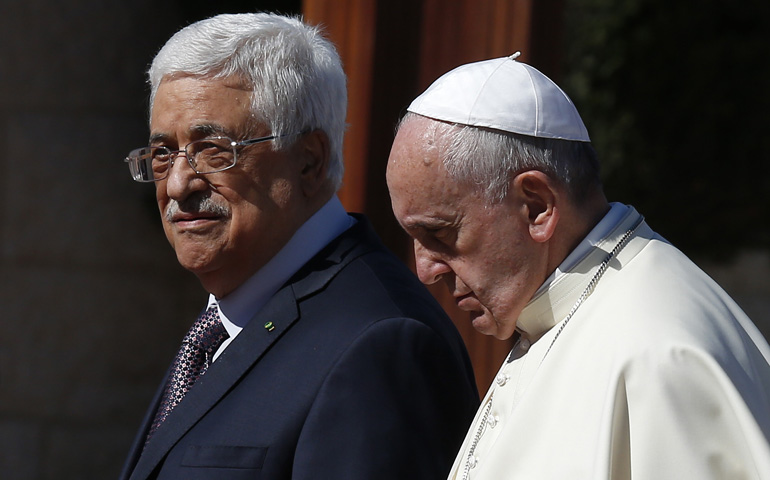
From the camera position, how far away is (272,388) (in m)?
2.20

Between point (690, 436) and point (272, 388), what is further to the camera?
point (272, 388)

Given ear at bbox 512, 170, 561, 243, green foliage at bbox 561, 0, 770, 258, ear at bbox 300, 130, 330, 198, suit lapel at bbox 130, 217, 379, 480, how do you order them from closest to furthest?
ear at bbox 512, 170, 561, 243, suit lapel at bbox 130, 217, 379, 480, ear at bbox 300, 130, 330, 198, green foliage at bbox 561, 0, 770, 258

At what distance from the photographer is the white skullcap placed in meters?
1.84

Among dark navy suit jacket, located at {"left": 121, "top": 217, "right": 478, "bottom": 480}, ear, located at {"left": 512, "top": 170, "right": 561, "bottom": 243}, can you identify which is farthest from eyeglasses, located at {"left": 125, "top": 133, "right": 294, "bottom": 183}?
ear, located at {"left": 512, "top": 170, "right": 561, "bottom": 243}

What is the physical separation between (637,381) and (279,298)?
1.10 metres

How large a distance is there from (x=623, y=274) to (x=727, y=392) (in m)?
0.31

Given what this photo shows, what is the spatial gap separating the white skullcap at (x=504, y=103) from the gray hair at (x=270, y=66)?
0.62 meters

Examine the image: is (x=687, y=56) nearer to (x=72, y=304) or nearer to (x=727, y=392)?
(x=72, y=304)

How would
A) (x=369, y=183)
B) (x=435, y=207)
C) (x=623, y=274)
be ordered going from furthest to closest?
(x=369, y=183)
(x=435, y=207)
(x=623, y=274)

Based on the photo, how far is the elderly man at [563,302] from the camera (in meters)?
1.51

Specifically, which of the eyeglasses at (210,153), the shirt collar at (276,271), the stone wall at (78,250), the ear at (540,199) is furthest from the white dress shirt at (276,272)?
the stone wall at (78,250)

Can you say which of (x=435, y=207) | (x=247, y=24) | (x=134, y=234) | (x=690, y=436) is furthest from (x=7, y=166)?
(x=690, y=436)

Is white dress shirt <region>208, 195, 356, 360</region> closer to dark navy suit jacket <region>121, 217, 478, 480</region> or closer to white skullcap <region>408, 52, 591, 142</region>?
dark navy suit jacket <region>121, 217, 478, 480</region>

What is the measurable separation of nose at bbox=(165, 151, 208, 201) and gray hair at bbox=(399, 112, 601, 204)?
2.78 feet
